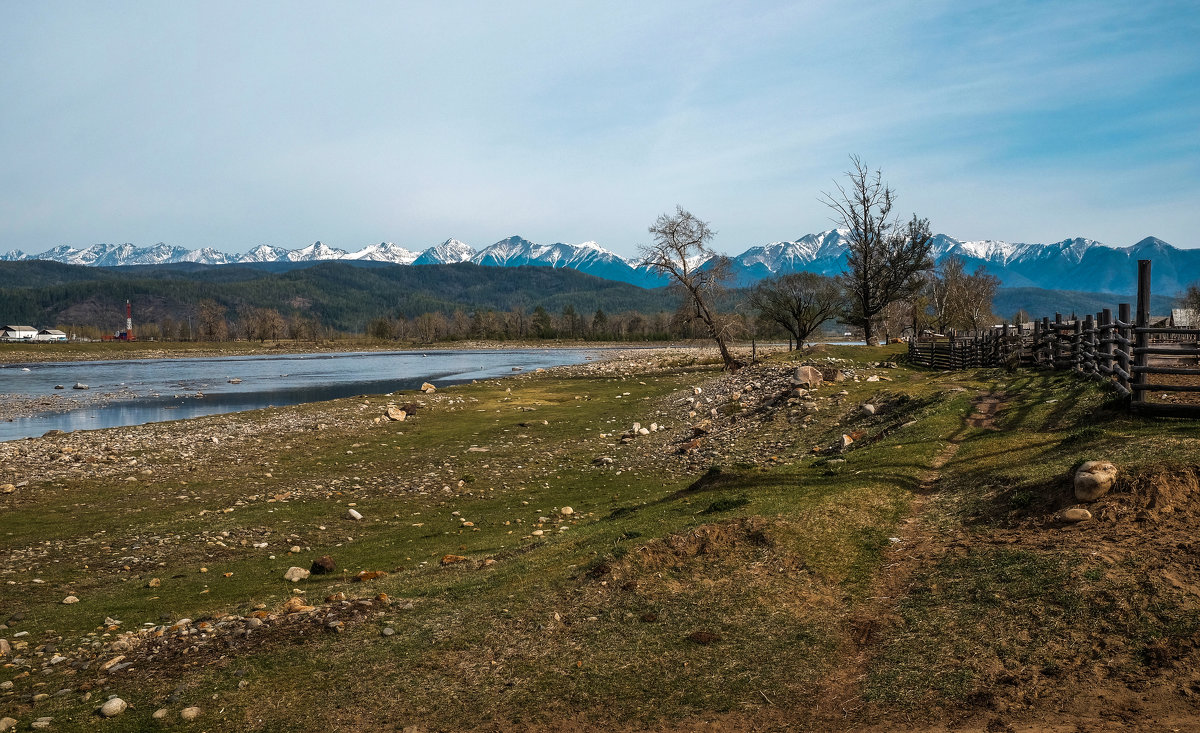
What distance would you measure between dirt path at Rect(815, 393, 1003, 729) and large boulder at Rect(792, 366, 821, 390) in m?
15.6

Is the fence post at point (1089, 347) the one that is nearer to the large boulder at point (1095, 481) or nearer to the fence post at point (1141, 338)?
the fence post at point (1141, 338)

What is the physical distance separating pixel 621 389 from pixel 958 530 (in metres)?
36.5

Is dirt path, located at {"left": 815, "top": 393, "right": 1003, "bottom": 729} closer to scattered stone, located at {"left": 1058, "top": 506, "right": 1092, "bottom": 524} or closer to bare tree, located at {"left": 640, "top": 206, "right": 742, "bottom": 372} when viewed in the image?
scattered stone, located at {"left": 1058, "top": 506, "right": 1092, "bottom": 524}

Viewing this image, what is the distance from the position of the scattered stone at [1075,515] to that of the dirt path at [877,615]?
1.65 meters

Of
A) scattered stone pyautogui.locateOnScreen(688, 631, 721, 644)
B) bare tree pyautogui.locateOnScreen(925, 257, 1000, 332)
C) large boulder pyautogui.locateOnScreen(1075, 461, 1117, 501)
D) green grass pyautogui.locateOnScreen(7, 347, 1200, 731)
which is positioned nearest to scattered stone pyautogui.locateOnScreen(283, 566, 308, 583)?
green grass pyautogui.locateOnScreen(7, 347, 1200, 731)

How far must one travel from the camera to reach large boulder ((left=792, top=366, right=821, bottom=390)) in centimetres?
2950

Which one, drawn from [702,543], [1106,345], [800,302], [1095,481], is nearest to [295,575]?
[702,543]

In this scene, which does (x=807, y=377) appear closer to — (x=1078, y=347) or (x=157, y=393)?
(x=1078, y=347)

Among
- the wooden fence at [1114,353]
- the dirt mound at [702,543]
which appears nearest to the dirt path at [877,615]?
the dirt mound at [702,543]

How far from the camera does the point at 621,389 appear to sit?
46.9m

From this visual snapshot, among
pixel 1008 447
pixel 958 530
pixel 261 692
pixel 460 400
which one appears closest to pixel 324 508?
pixel 261 692

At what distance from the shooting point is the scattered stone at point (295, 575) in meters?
12.4

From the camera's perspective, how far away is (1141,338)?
14.7m

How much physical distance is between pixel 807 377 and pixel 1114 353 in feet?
45.0
